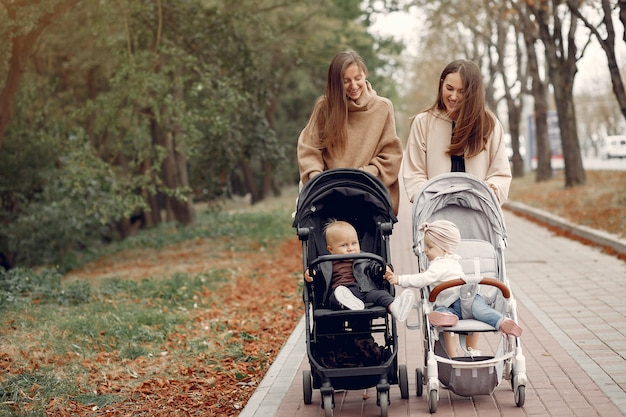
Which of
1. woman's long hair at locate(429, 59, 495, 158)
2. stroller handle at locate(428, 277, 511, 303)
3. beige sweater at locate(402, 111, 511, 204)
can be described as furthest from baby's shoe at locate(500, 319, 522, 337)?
woman's long hair at locate(429, 59, 495, 158)

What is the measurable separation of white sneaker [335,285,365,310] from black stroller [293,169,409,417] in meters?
0.05

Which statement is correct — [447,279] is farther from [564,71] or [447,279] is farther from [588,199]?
[564,71]

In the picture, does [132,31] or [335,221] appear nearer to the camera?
[335,221]

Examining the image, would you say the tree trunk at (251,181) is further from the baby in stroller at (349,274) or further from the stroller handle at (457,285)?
the stroller handle at (457,285)

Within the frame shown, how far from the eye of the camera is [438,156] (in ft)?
22.3

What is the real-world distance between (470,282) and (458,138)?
116cm

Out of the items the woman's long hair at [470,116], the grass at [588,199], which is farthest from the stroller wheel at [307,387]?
the grass at [588,199]

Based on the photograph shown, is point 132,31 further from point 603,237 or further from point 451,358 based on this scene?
point 451,358

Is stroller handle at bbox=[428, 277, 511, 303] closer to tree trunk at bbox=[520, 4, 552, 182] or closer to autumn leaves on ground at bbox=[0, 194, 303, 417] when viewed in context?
autumn leaves on ground at bbox=[0, 194, 303, 417]

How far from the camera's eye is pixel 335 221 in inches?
254

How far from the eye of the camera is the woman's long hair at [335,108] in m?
6.51

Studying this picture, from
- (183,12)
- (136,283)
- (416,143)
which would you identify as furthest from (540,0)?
(416,143)

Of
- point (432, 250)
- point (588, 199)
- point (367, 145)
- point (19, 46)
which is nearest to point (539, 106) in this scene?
point (588, 199)

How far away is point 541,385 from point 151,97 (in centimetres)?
1240
